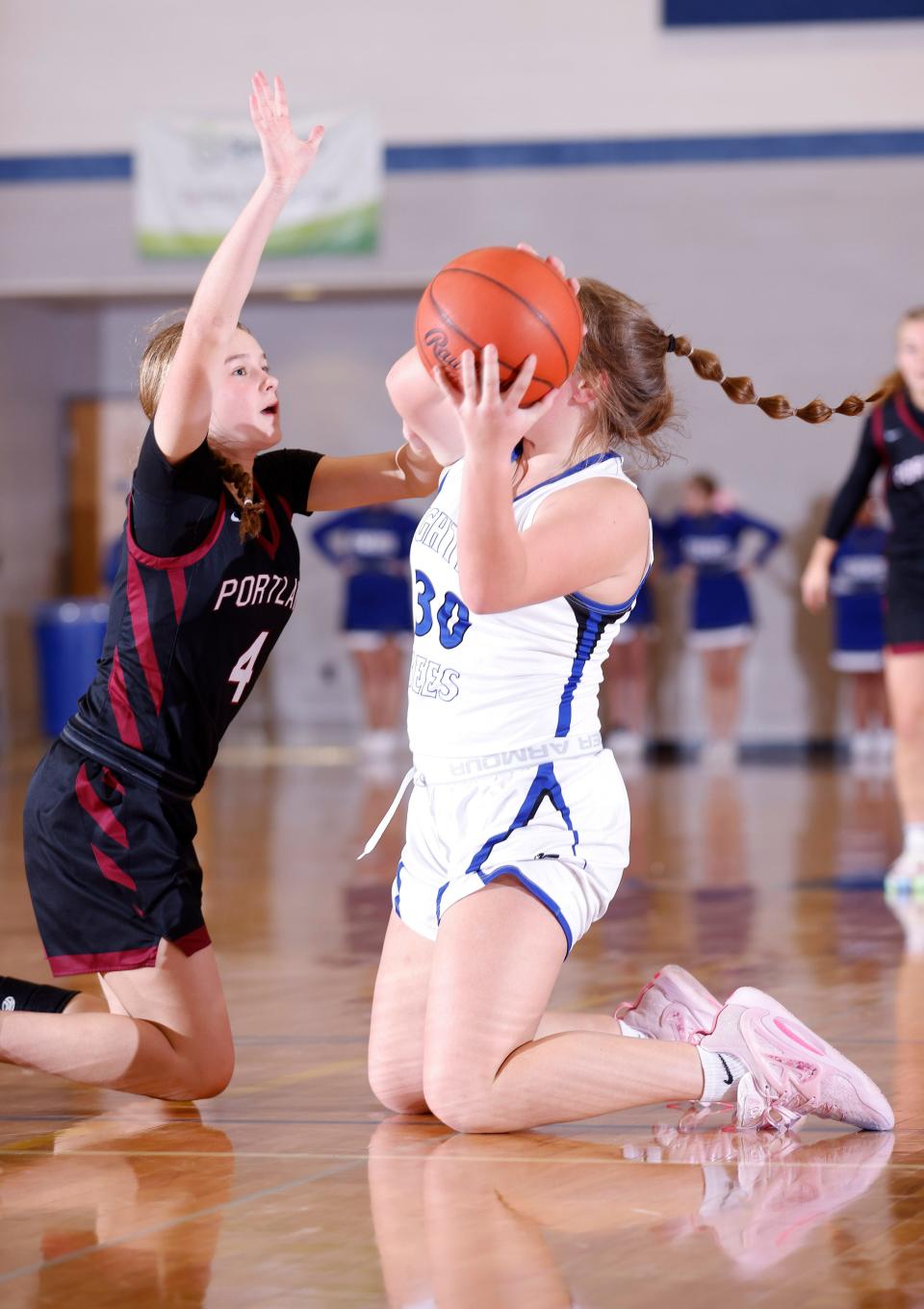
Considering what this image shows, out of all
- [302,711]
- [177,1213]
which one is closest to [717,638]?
[302,711]

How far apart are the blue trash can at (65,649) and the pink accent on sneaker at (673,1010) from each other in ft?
28.2

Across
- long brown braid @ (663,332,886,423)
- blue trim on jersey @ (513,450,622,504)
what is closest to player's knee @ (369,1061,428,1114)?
blue trim on jersey @ (513,450,622,504)

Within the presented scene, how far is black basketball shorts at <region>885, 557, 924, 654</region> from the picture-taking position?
16.6 ft

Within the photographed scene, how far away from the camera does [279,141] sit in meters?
2.54

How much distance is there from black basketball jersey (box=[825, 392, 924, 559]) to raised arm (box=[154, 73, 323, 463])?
3.11 meters

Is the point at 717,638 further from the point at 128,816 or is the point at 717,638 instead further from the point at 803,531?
the point at 128,816

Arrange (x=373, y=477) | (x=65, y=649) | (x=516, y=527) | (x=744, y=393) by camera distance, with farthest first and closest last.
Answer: (x=65, y=649), (x=373, y=477), (x=744, y=393), (x=516, y=527)

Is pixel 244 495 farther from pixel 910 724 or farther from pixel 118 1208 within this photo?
pixel 910 724

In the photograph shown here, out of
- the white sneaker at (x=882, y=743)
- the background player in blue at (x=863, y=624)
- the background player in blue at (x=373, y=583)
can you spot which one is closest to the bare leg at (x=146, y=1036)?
the background player in blue at (x=373, y=583)

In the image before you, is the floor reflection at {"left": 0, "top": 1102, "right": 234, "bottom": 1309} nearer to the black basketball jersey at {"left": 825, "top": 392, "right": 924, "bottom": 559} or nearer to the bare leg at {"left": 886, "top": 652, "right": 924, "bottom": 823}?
the bare leg at {"left": 886, "top": 652, "right": 924, "bottom": 823}

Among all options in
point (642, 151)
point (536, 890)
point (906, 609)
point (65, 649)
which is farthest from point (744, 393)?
point (65, 649)

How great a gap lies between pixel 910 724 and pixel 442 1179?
315 centimetres

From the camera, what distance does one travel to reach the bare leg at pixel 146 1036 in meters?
2.67

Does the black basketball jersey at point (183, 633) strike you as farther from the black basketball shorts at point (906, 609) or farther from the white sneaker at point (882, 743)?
the white sneaker at point (882, 743)
